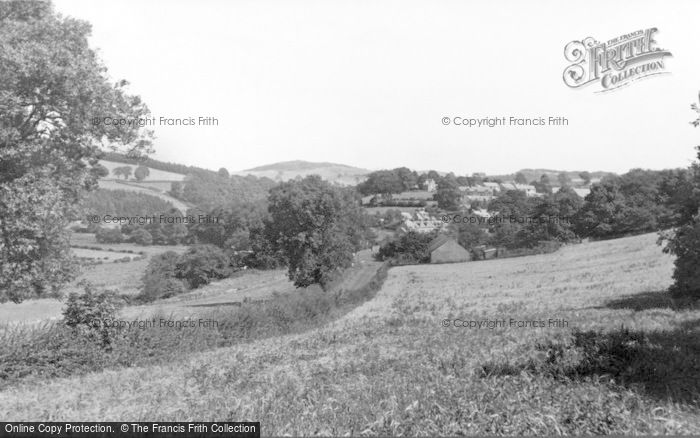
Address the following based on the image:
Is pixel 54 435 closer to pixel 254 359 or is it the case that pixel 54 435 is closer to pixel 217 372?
pixel 217 372

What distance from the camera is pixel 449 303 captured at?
109ft

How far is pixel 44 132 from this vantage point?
1767 cm

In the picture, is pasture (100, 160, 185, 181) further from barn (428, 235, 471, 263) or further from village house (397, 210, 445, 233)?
barn (428, 235, 471, 263)

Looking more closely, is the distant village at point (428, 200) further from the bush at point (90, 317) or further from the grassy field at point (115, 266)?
the bush at point (90, 317)

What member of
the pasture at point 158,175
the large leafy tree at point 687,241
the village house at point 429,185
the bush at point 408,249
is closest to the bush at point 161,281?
the pasture at point 158,175

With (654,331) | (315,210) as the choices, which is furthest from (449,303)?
(654,331)

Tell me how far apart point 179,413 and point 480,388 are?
4.92 m

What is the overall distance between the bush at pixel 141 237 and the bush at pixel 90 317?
66.1m

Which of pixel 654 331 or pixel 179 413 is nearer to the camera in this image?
pixel 179 413

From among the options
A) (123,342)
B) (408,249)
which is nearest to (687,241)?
(123,342)

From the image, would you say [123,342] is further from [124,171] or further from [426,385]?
[124,171]

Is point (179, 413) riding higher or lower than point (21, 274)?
lower

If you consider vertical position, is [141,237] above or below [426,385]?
below

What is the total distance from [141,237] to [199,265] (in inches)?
790
